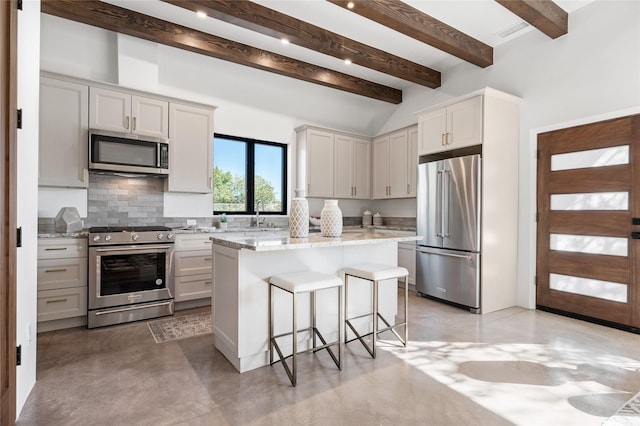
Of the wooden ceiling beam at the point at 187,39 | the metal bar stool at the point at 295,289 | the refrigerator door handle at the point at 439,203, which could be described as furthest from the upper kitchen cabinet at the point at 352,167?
the metal bar stool at the point at 295,289

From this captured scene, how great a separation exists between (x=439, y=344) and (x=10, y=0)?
365cm

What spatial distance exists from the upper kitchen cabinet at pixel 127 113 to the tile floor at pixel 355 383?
2.22 m

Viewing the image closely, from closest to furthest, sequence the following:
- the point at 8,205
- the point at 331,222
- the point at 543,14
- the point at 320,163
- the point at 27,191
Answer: the point at 8,205 < the point at 27,191 < the point at 331,222 < the point at 543,14 < the point at 320,163

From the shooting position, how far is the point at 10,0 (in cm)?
166

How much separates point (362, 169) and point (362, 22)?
2625mm

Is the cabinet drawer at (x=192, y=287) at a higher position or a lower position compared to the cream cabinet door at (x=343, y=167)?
lower

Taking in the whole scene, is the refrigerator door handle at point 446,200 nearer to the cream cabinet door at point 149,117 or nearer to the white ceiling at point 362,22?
the white ceiling at point 362,22

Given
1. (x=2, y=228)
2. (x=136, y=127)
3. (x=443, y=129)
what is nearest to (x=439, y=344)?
(x=443, y=129)

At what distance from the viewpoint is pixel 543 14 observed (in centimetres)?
334

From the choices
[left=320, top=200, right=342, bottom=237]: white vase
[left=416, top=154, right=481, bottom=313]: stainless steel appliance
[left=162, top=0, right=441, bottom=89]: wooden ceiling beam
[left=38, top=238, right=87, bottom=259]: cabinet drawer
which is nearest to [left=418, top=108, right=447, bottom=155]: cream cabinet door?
[left=416, top=154, right=481, bottom=313]: stainless steel appliance

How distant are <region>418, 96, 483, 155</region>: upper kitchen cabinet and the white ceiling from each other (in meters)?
0.88

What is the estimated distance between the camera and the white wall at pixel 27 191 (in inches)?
73.5

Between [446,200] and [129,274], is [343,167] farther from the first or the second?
[129,274]

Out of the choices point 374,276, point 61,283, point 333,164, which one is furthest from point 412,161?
point 61,283
